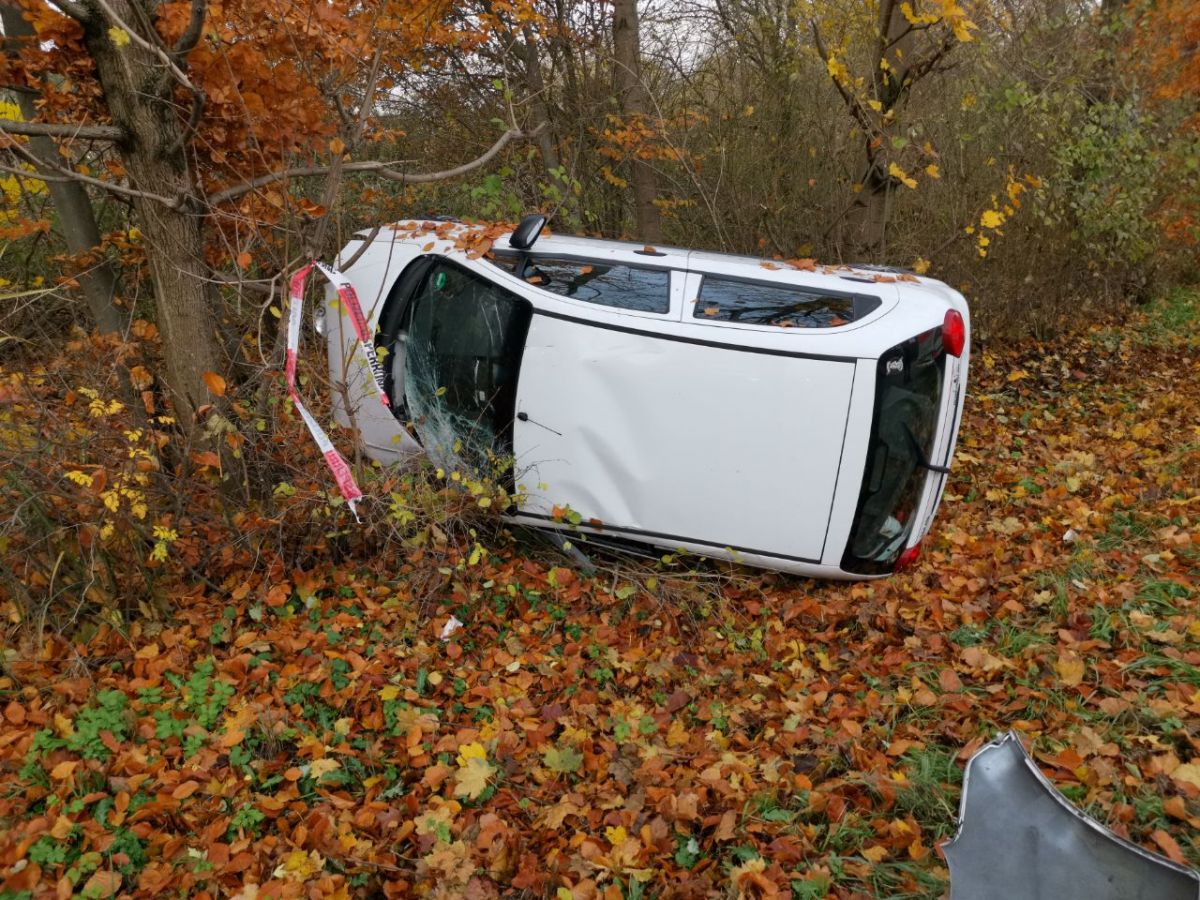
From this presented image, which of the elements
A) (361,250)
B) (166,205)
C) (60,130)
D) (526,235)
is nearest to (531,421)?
(526,235)

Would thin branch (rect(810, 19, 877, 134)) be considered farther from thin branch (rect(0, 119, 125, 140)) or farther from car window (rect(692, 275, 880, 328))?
thin branch (rect(0, 119, 125, 140))

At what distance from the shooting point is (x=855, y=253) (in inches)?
276

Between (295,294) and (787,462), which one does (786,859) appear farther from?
(295,294)

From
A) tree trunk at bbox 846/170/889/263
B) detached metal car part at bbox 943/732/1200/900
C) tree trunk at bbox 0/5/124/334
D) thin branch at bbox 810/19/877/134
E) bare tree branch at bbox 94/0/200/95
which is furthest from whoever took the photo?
tree trunk at bbox 846/170/889/263

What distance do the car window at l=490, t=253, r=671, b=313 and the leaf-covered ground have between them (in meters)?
1.49

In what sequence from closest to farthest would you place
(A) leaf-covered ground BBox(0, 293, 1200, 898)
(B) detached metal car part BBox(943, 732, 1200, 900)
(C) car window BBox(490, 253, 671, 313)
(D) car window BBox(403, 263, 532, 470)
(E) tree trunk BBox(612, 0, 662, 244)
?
1. (B) detached metal car part BBox(943, 732, 1200, 900)
2. (A) leaf-covered ground BBox(0, 293, 1200, 898)
3. (C) car window BBox(490, 253, 671, 313)
4. (D) car window BBox(403, 263, 532, 470)
5. (E) tree trunk BBox(612, 0, 662, 244)

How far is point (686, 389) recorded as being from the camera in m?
3.80

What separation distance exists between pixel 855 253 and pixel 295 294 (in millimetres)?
5203

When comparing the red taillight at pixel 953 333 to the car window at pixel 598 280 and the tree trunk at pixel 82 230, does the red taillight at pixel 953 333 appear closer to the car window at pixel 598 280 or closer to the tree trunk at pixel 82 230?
the car window at pixel 598 280

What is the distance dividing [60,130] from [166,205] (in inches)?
20.2

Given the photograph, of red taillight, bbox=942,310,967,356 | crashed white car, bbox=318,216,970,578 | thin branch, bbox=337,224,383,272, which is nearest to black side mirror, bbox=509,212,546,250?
crashed white car, bbox=318,216,970,578

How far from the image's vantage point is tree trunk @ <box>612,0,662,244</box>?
7.32 metres

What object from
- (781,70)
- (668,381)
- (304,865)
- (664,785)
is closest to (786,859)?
(664,785)

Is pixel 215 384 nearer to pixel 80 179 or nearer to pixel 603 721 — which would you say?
pixel 80 179
